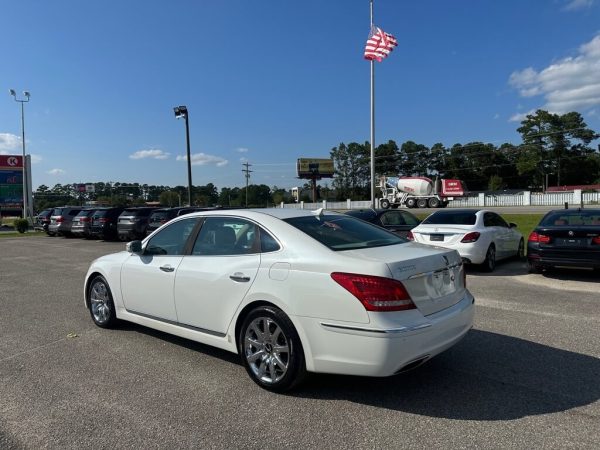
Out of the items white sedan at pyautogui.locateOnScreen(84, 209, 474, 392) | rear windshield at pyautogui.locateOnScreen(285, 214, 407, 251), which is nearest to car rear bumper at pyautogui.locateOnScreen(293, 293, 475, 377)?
white sedan at pyautogui.locateOnScreen(84, 209, 474, 392)

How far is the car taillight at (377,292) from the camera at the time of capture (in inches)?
142

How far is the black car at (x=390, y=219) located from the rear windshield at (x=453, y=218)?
1079 mm

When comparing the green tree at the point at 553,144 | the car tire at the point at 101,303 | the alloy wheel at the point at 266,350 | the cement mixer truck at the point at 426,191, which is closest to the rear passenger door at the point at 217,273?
the alloy wheel at the point at 266,350

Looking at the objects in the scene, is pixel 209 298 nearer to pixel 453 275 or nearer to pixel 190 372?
pixel 190 372

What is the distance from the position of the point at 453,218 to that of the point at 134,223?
14.8 meters

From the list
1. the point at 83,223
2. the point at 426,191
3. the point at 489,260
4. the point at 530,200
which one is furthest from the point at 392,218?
the point at 530,200

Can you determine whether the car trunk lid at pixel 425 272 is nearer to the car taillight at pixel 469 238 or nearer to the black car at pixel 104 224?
the car taillight at pixel 469 238

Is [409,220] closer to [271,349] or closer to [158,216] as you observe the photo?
[271,349]

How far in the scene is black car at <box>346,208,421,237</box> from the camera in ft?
41.3

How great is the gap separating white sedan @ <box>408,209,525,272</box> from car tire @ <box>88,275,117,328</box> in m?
6.22

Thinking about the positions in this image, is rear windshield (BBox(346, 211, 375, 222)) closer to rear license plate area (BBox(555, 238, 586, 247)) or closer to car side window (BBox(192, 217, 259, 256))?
rear license plate area (BBox(555, 238, 586, 247))

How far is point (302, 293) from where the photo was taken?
12.7ft

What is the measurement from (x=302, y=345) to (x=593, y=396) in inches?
92.6

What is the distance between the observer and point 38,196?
408 ft
